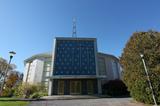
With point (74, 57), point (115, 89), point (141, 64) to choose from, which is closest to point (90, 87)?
point (115, 89)

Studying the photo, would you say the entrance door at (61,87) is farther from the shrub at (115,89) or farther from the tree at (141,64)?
the tree at (141,64)

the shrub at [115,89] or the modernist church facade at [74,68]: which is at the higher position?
the modernist church facade at [74,68]

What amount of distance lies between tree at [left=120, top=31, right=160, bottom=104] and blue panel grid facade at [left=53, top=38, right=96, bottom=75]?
35.1ft

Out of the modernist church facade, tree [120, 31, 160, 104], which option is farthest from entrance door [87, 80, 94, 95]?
tree [120, 31, 160, 104]

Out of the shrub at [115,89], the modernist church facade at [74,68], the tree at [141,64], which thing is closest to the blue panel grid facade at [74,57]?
the modernist church facade at [74,68]

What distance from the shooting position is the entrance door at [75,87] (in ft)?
70.0

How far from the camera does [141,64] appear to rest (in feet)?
35.7

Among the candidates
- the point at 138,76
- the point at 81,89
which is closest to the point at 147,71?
the point at 138,76

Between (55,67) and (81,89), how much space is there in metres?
5.16

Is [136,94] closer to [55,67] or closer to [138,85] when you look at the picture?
[138,85]

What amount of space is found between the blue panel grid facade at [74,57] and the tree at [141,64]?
10703 mm

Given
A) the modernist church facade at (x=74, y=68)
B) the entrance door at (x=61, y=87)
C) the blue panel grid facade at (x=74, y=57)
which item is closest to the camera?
the entrance door at (x=61, y=87)

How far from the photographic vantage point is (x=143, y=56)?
421 inches

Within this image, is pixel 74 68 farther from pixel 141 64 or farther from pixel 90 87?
pixel 141 64
